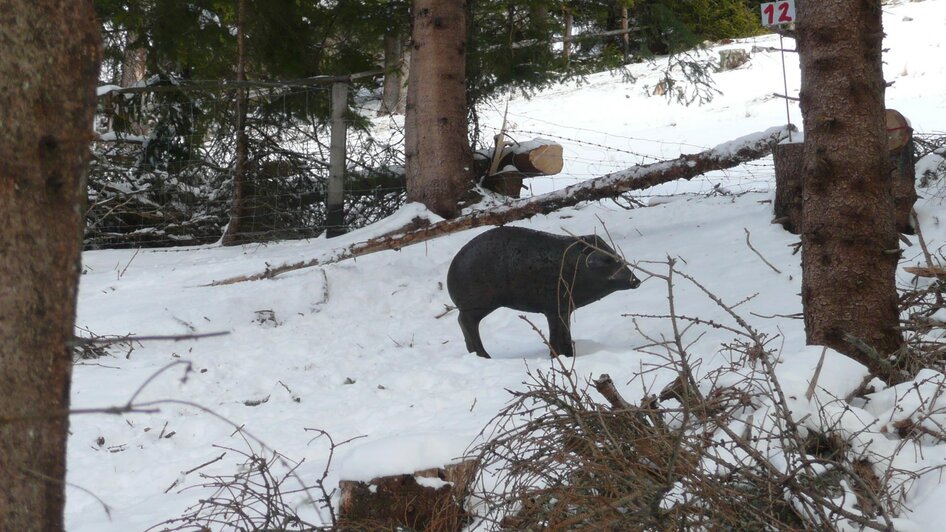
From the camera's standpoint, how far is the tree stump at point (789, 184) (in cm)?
701

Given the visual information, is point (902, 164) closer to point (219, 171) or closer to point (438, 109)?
point (438, 109)

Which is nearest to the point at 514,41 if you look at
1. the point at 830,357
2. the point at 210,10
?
the point at 210,10

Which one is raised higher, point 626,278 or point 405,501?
point 626,278

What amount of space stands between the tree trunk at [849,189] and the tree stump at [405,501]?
1.94 metres

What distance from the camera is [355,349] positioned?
637 centimetres

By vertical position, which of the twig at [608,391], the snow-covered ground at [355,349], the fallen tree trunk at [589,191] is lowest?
the snow-covered ground at [355,349]

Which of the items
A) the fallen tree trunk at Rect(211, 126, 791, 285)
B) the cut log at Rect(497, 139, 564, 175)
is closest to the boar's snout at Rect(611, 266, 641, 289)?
the fallen tree trunk at Rect(211, 126, 791, 285)

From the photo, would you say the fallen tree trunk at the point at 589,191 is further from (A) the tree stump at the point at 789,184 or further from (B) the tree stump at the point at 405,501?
(B) the tree stump at the point at 405,501

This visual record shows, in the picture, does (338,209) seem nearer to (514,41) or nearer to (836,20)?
(514,41)

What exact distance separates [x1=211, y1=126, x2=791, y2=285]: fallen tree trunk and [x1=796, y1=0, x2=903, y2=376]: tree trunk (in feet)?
12.7

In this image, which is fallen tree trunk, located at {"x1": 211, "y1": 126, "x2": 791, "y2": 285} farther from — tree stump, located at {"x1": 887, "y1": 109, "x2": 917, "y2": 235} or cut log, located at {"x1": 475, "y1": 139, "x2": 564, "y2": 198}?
cut log, located at {"x1": 475, "y1": 139, "x2": 564, "y2": 198}

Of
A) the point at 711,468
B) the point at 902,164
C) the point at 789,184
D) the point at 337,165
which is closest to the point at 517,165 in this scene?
the point at 337,165

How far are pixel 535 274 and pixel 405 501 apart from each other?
7.70ft

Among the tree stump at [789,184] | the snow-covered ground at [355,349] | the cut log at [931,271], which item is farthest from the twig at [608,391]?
the tree stump at [789,184]
